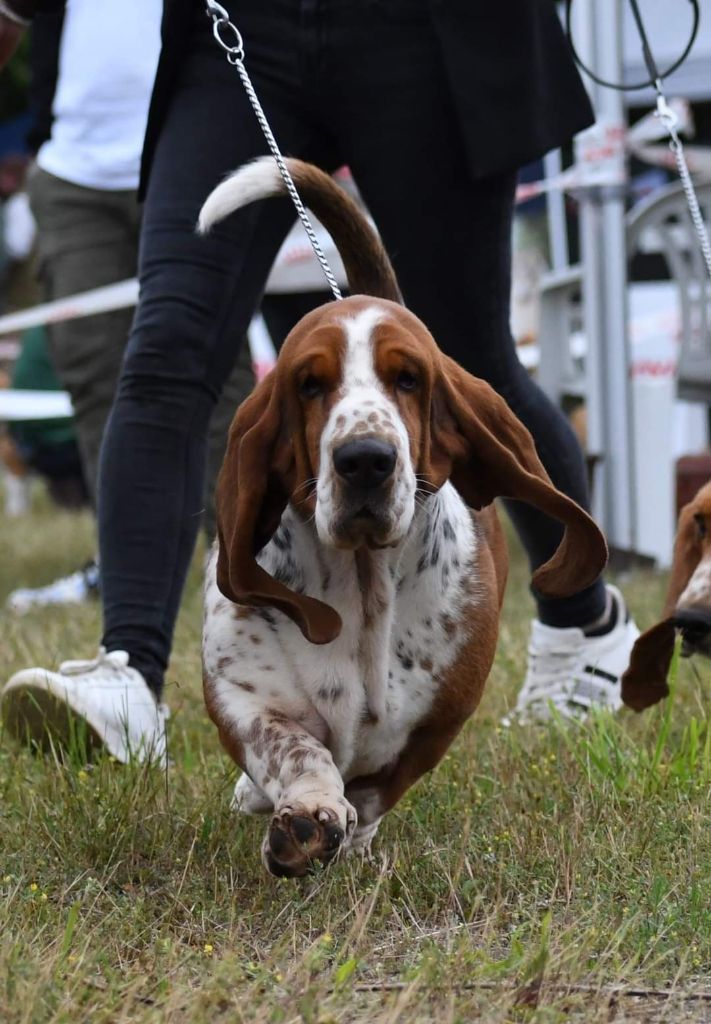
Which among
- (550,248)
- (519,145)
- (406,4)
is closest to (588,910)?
(519,145)

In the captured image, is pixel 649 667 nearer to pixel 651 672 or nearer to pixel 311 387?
pixel 651 672

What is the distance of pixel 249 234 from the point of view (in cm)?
325

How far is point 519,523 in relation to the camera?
11.5 ft

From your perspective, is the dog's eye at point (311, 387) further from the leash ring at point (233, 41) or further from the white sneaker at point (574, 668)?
the white sneaker at point (574, 668)

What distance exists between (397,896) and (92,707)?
0.76m

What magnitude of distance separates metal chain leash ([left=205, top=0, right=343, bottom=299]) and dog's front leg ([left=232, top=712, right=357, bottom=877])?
2.39 ft

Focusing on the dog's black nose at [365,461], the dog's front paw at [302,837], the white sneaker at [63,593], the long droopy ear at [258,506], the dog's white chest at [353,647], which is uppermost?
the dog's black nose at [365,461]

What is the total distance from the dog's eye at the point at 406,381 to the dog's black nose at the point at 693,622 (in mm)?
1048

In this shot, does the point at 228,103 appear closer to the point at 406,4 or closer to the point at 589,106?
the point at 406,4

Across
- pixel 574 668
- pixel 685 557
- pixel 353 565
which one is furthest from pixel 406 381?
pixel 574 668

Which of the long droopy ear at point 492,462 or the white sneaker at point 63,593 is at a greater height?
the long droopy ear at point 492,462

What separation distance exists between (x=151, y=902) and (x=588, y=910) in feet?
2.02

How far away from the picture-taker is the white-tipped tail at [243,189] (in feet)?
9.21

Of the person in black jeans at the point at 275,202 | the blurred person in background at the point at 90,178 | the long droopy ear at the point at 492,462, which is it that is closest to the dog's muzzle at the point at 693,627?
the person in black jeans at the point at 275,202
